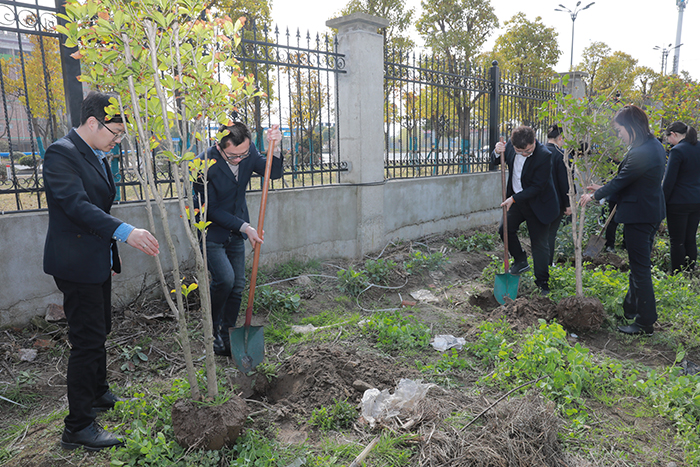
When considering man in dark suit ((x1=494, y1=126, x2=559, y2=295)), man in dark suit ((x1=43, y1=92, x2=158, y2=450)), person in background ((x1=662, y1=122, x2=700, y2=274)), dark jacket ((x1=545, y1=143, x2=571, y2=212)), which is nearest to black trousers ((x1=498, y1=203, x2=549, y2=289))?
man in dark suit ((x1=494, y1=126, x2=559, y2=295))

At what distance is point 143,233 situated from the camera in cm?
225

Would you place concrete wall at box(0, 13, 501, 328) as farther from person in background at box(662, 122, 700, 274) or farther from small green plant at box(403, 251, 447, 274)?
person in background at box(662, 122, 700, 274)

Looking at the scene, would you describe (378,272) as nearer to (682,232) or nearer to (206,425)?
(206,425)

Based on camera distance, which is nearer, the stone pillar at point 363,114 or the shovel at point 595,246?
the stone pillar at point 363,114

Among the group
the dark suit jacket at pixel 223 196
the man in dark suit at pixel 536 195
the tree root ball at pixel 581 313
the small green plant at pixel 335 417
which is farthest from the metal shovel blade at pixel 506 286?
the dark suit jacket at pixel 223 196

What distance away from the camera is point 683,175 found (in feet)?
17.3

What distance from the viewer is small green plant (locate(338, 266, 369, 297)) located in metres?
5.21

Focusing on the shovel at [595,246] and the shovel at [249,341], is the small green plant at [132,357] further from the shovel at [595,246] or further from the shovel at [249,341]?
the shovel at [595,246]

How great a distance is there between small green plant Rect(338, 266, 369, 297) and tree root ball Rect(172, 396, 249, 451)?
9.37ft

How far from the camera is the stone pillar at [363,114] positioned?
6039 mm

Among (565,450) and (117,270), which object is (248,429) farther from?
(565,450)

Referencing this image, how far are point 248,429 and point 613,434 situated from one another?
206cm

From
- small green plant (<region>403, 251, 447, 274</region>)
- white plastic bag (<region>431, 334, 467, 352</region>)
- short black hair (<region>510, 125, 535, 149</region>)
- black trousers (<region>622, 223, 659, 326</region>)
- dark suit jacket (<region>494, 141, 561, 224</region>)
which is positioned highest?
short black hair (<region>510, 125, 535, 149</region>)

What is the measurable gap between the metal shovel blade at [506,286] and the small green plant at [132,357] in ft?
11.5
